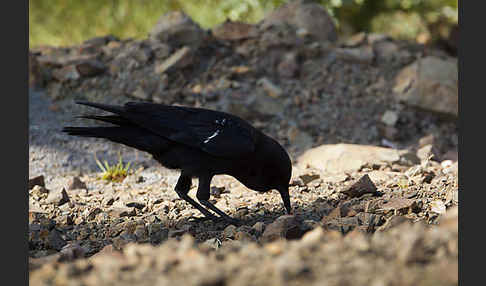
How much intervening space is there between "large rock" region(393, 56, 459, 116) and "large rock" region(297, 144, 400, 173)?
194 centimetres

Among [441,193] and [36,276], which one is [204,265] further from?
[441,193]

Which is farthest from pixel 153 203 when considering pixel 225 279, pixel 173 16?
pixel 173 16

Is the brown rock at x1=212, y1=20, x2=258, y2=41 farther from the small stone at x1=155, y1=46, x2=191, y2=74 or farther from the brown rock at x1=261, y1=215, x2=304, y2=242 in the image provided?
the brown rock at x1=261, y1=215, x2=304, y2=242

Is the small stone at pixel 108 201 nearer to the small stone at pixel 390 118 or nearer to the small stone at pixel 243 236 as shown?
the small stone at pixel 243 236

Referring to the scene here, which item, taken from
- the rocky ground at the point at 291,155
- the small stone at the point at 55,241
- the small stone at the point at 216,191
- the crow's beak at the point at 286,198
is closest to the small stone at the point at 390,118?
the rocky ground at the point at 291,155

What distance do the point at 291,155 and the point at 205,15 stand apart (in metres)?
4.71

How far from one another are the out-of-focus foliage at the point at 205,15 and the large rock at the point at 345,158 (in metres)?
4.15

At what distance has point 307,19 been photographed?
887 cm

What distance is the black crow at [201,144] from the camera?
4215mm

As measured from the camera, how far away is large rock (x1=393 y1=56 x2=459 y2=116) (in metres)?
7.55

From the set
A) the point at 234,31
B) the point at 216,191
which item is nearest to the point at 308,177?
the point at 216,191

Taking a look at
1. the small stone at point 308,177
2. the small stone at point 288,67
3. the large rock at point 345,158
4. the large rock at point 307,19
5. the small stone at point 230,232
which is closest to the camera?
the small stone at point 230,232

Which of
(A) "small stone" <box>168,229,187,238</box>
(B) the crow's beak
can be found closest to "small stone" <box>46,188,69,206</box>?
(A) "small stone" <box>168,229,187,238</box>

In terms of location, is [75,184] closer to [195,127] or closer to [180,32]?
[195,127]
